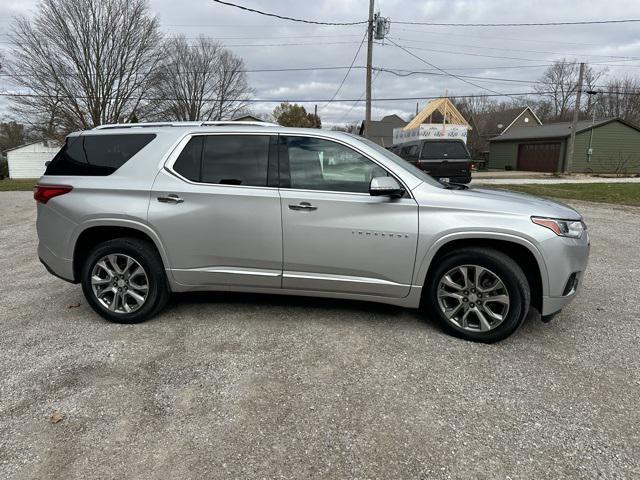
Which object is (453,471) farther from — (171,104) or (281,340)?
(171,104)

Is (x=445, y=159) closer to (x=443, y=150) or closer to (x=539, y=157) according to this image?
(x=443, y=150)

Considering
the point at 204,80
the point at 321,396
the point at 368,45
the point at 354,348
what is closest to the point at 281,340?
the point at 354,348

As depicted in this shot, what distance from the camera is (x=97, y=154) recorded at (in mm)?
3977

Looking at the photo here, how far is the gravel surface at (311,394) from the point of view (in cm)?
224

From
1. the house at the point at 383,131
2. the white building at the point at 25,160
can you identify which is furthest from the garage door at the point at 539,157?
the white building at the point at 25,160

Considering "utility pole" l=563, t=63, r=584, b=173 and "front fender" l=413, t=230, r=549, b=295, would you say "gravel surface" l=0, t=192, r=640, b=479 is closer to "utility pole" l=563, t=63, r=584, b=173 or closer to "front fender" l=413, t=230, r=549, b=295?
"front fender" l=413, t=230, r=549, b=295

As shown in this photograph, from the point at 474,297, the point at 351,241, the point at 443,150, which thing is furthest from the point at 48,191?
the point at 443,150

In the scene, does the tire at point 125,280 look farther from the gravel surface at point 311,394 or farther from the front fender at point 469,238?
the front fender at point 469,238

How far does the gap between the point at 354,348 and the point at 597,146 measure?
36.0m

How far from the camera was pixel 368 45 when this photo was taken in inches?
805

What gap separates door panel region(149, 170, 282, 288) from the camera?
11.9 feet

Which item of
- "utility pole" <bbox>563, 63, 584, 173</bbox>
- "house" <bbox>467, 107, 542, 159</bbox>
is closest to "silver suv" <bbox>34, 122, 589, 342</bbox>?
"utility pole" <bbox>563, 63, 584, 173</bbox>

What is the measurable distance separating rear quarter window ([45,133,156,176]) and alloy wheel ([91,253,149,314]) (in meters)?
0.81

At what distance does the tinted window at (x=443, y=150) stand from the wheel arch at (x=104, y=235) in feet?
39.9
